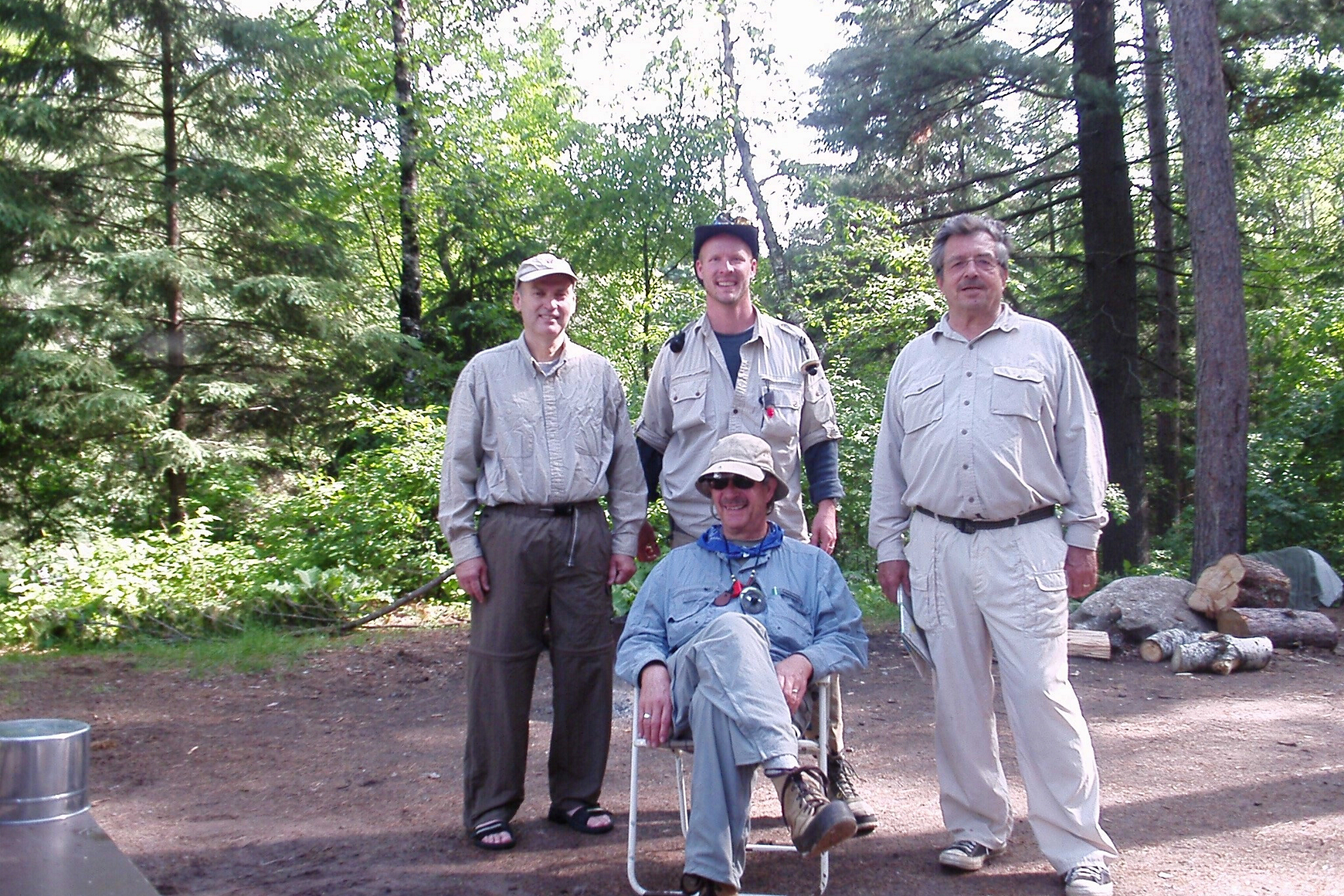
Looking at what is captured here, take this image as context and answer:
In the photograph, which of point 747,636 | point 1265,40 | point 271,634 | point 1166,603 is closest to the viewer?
point 747,636

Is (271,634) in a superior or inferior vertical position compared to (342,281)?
inferior

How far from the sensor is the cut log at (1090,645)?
22.8ft

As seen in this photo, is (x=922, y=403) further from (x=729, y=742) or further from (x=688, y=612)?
(x=729, y=742)

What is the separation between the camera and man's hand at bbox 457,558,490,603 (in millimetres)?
3789

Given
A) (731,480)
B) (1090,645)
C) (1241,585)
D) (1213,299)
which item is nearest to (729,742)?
(731,480)

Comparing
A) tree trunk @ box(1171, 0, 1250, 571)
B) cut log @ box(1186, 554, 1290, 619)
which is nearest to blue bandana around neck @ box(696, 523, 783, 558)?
cut log @ box(1186, 554, 1290, 619)

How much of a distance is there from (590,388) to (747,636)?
3.93 ft

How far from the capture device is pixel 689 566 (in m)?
3.57

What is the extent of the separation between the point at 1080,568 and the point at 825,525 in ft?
Answer: 2.96

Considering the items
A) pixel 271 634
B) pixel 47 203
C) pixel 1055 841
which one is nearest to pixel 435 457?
pixel 271 634

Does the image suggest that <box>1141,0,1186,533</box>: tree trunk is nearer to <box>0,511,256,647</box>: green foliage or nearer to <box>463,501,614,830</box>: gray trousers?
<box>0,511,256,647</box>: green foliage

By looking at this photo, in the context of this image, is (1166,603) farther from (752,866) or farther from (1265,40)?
(1265,40)

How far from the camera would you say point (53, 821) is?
8.89ft

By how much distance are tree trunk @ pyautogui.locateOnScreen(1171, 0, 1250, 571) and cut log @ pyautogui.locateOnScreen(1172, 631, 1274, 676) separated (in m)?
2.15
